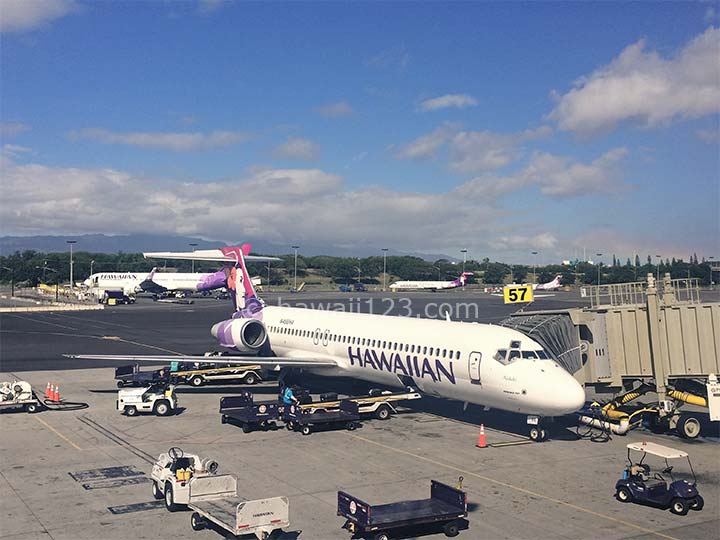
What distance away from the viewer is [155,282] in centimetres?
13450

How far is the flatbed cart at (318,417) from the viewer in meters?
28.4

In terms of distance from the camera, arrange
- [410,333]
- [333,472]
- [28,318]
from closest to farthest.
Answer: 1. [333,472]
2. [410,333]
3. [28,318]

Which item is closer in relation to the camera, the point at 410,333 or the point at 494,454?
the point at 494,454

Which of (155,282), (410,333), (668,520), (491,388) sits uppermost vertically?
(155,282)

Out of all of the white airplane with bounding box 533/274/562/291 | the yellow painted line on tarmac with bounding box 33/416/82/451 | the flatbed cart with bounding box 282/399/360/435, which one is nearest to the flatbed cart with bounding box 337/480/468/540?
the flatbed cart with bounding box 282/399/360/435

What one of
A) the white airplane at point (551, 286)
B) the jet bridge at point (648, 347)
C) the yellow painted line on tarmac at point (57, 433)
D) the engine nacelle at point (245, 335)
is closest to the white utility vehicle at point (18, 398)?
the yellow painted line on tarmac at point (57, 433)

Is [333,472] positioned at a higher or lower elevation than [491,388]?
lower

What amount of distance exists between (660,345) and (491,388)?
26.3ft

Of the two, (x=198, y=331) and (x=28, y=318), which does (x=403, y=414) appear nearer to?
(x=198, y=331)

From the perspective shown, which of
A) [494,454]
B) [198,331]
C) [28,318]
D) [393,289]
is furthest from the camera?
[393,289]

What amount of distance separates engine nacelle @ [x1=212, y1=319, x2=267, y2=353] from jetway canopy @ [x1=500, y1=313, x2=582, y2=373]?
17787 millimetres

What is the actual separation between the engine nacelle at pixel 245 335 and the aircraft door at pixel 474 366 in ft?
59.6

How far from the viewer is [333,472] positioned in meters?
22.5

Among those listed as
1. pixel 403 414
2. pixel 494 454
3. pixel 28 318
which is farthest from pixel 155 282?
pixel 494 454
